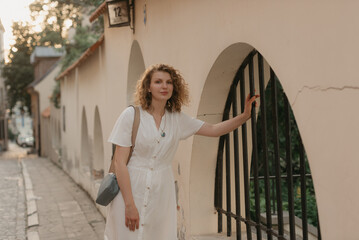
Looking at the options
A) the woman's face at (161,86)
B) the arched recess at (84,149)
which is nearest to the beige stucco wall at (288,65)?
the woman's face at (161,86)

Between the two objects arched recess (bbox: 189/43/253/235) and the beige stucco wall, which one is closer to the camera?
the beige stucco wall

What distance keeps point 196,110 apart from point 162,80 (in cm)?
116

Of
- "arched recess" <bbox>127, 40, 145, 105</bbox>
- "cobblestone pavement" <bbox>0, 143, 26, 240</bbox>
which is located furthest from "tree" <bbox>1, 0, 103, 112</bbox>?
"arched recess" <bbox>127, 40, 145, 105</bbox>

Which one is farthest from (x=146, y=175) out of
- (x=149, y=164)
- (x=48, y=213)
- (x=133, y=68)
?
(x=48, y=213)

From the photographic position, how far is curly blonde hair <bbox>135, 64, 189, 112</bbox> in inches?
130

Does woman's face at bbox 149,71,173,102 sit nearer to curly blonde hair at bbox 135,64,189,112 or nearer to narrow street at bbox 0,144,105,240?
curly blonde hair at bbox 135,64,189,112

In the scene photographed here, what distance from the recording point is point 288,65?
2680 mm

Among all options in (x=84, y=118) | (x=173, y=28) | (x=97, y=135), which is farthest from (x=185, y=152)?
(x=84, y=118)

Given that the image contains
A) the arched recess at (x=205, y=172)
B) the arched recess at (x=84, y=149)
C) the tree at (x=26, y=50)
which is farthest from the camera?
the tree at (x=26, y=50)

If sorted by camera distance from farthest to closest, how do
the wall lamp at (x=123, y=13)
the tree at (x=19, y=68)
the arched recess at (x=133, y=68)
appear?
the tree at (x=19, y=68) < the arched recess at (x=133, y=68) < the wall lamp at (x=123, y=13)

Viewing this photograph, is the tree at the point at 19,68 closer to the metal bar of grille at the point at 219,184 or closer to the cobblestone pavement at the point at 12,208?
the cobblestone pavement at the point at 12,208

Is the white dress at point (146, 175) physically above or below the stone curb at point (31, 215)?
above

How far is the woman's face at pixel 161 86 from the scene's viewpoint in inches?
128

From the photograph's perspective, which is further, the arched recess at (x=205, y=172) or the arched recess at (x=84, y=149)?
the arched recess at (x=84, y=149)
